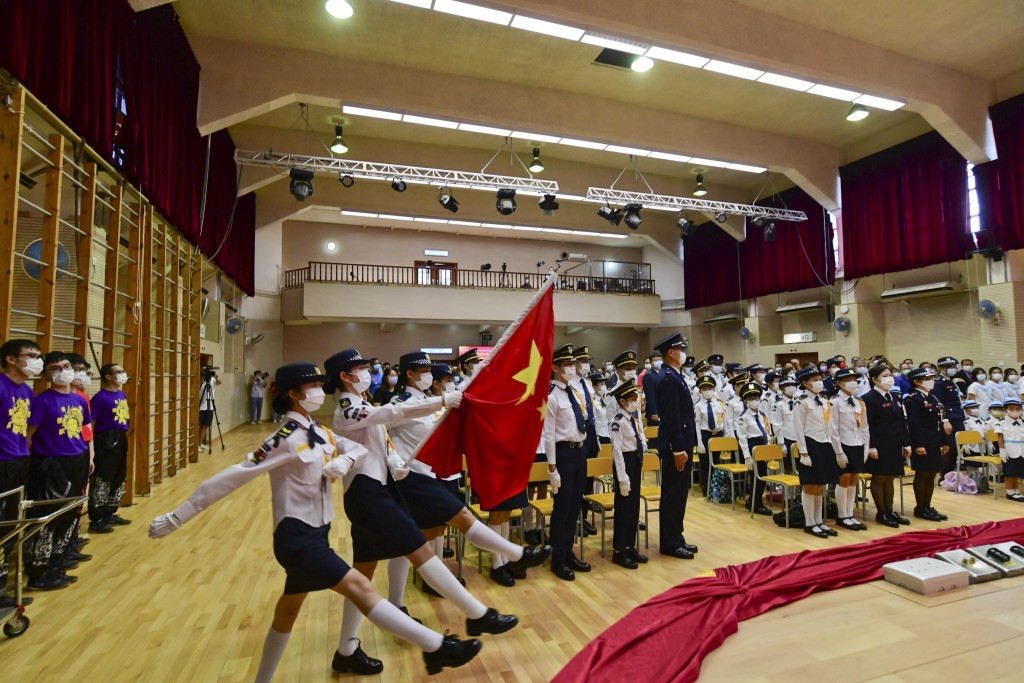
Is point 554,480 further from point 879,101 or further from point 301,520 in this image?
point 879,101

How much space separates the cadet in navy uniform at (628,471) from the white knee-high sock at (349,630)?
232cm

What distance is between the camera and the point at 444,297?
655 inches

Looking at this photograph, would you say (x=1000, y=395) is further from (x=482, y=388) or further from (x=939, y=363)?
(x=482, y=388)

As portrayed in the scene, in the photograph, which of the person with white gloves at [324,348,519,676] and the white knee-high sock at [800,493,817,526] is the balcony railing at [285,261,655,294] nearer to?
the white knee-high sock at [800,493,817,526]

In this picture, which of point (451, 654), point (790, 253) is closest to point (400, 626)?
point (451, 654)

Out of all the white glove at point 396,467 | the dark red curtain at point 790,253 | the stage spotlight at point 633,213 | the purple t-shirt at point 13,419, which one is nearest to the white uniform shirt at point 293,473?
the white glove at point 396,467

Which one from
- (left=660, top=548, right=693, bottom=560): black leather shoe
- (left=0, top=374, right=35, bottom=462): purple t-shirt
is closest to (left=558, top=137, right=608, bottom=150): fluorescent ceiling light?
(left=660, top=548, right=693, bottom=560): black leather shoe

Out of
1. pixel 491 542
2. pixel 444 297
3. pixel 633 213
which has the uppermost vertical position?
pixel 633 213

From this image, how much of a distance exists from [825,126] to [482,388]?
1262 centimetres

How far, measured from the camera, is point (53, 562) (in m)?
4.04

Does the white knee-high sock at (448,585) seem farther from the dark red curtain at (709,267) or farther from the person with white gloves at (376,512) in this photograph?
the dark red curtain at (709,267)

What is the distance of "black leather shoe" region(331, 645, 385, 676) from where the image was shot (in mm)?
2709

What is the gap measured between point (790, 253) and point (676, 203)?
422cm

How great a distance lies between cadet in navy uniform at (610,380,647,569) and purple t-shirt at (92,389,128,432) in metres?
4.85
